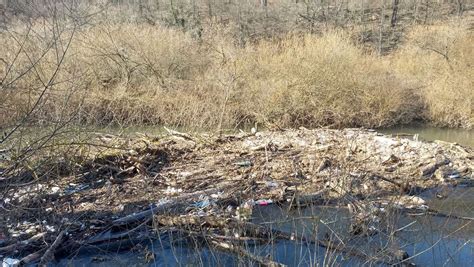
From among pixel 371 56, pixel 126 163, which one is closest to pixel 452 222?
pixel 126 163

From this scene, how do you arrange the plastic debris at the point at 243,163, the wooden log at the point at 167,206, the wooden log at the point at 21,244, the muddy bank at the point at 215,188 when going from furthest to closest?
the plastic debris at the point at 243,163 → the wooden log at the point at 167,206 → the muddy bank at the point at 215,188 → the wooden log at the point at 21,244

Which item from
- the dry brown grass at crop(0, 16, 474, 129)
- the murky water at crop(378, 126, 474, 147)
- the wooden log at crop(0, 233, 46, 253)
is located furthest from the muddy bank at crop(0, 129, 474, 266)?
the dry brown grass at crop(0, 16, 474, 129)

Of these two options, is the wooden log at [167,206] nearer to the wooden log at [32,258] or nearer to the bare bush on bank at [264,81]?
the wooden log at [32,258]

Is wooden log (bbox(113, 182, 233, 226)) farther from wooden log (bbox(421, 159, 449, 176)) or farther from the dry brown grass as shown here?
the dry brown grass

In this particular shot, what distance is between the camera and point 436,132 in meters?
16.3

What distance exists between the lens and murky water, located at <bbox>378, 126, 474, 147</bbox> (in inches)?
602

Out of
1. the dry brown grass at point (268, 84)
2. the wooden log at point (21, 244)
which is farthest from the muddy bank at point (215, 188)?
the dry brown grass at point (268, 84)

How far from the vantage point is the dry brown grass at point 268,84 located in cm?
1625

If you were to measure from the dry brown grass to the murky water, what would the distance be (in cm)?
39

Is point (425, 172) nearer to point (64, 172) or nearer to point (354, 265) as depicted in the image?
point (354, 265)

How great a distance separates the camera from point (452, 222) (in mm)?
6480

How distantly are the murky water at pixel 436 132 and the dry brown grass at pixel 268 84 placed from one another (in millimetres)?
391

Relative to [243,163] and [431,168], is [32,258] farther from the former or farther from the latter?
[431,168]

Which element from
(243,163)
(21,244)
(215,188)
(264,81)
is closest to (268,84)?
(264,81)
